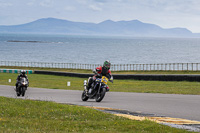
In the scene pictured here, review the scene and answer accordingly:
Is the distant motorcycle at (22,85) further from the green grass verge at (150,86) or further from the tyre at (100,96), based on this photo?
the green grass verge at (150,86)

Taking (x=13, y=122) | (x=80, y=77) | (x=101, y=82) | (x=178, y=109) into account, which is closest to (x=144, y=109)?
(x=178, y=109)

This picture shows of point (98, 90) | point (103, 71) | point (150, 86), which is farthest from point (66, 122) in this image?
point (150, 86)

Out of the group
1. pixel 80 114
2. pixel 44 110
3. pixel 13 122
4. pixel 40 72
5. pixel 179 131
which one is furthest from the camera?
pixel 40 72

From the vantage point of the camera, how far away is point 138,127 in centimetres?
924

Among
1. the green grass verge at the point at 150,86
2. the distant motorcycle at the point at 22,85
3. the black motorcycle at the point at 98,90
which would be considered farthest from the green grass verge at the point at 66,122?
the green grass verge at the point at 150,86

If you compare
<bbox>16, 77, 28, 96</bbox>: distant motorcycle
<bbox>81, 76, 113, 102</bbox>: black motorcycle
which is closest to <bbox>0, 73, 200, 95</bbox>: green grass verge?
<bbox>81, 76, 113, 102</bbox>: black motorcycle

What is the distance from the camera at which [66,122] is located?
10078mm

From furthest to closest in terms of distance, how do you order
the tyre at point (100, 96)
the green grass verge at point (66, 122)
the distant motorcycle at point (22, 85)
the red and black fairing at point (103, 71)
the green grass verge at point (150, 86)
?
the green grass verge at point (150, 86)
the distant motorcycle at point (22, 85)
the tyre at point (100, 96)
the red and black fairing at point (103, 71)
the green grass verge at point (66, 122)

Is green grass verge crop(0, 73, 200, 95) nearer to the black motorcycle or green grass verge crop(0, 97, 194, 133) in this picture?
the black motorcycle

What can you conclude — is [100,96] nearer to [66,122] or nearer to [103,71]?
[103,71]

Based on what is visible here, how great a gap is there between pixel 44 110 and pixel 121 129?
13.9ft

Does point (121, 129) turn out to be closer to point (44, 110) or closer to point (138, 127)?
point (138, 127)

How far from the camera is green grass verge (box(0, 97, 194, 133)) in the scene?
8891mm

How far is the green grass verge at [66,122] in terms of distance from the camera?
29.2ft
